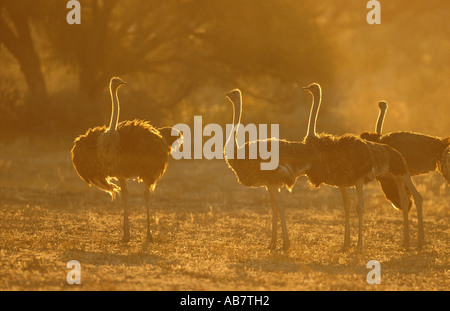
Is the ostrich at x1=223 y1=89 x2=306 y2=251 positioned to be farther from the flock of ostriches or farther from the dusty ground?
the dusty ground

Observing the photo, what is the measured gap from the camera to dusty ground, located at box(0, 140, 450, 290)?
783 centimetres

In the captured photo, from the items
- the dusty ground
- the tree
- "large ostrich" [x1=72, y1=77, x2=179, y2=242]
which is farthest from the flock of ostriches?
the tree

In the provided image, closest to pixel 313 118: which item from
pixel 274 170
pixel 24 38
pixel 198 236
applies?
pixel 274 170

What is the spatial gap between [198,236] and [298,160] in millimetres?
1832

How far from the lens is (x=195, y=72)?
20203 mm

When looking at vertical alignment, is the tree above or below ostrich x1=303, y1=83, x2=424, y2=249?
above

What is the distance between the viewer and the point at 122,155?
975cm

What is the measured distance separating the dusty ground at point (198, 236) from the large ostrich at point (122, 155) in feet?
2.42

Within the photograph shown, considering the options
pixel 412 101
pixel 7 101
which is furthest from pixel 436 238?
pixel 412 101

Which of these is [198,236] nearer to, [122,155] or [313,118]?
[122,155]

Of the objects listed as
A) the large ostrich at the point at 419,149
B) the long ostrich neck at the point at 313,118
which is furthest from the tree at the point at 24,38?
the large ostrich at the point at 419,149

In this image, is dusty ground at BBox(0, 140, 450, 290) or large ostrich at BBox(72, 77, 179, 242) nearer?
dusty ground at BBox(0, 140, 450, 290)

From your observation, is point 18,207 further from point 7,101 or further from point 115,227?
point 7,101

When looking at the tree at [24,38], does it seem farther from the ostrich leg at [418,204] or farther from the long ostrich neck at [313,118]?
the ostrich leg at [418,204]
